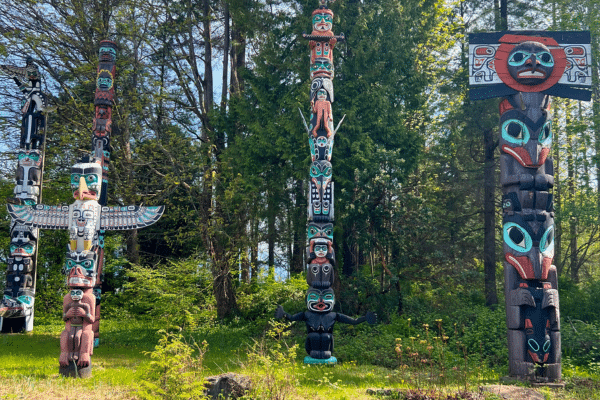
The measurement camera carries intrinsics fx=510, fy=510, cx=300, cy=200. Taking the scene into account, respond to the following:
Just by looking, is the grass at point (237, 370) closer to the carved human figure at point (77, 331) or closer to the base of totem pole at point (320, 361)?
the base of totem pole at point (320, 361)

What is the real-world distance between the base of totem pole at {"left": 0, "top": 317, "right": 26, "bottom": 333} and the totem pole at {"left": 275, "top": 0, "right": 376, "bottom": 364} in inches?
279

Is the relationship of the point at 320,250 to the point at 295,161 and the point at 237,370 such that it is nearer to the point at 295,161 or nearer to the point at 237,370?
the point at 237,370

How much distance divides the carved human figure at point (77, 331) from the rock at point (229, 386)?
293 cm

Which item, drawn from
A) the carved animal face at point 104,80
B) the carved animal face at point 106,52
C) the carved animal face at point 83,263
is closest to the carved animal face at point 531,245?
the carved animal face at point 83,263

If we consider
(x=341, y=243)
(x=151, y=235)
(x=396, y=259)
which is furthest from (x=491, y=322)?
(x=151, y=235)

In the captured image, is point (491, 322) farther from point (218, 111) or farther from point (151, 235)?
point (151, 235)

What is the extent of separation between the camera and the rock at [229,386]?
571 cm

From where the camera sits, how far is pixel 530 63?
829 centimetres

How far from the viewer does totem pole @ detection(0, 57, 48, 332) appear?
1200cm

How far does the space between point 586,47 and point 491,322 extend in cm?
637

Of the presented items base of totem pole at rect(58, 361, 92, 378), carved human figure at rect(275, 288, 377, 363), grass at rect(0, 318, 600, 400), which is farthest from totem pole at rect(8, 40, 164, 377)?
carved human figure at rect(275, 288, 377, 363)

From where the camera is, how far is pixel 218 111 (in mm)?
15375

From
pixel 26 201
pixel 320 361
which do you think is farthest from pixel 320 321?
pixel 26 201

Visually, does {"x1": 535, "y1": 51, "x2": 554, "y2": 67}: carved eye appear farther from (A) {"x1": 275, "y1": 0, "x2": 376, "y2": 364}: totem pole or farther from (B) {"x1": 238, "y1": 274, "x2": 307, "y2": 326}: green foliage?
(B) {"x1": 238, "y1": 274, "x2": 307, "y2": 326}: green foliage
